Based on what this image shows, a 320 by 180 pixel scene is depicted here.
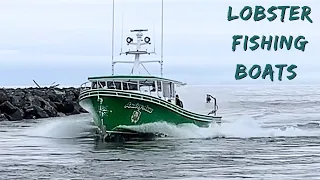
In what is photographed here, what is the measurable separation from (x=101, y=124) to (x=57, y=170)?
933 centimetres

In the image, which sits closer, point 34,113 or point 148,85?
point 148,85

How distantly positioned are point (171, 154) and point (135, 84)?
540 centimetres

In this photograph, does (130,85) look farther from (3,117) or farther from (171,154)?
(3,117)

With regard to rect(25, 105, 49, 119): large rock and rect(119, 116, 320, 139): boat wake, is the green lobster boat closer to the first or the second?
rect(119, 116, 320, 139): boat wake

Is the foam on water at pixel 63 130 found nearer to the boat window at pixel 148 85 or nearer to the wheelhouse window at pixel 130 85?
the wheelhouse window at pixel 130 85

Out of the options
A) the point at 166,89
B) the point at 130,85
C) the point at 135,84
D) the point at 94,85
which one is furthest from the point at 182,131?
the point at 94,85

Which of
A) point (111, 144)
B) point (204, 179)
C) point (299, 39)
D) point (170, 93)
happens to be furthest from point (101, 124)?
point (204, 179)

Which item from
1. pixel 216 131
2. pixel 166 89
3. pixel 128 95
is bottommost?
pixel 216 131

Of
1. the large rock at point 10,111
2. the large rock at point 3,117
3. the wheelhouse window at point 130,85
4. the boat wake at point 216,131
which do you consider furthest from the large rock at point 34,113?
the wheelhouse window at point 130,85

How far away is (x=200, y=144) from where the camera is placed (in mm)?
28625

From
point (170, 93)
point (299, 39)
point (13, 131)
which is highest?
point (299, 39)

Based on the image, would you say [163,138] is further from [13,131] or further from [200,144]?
[13,131]

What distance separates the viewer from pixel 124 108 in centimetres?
2873

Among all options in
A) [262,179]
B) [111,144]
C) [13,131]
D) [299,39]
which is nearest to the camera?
[262,179]
